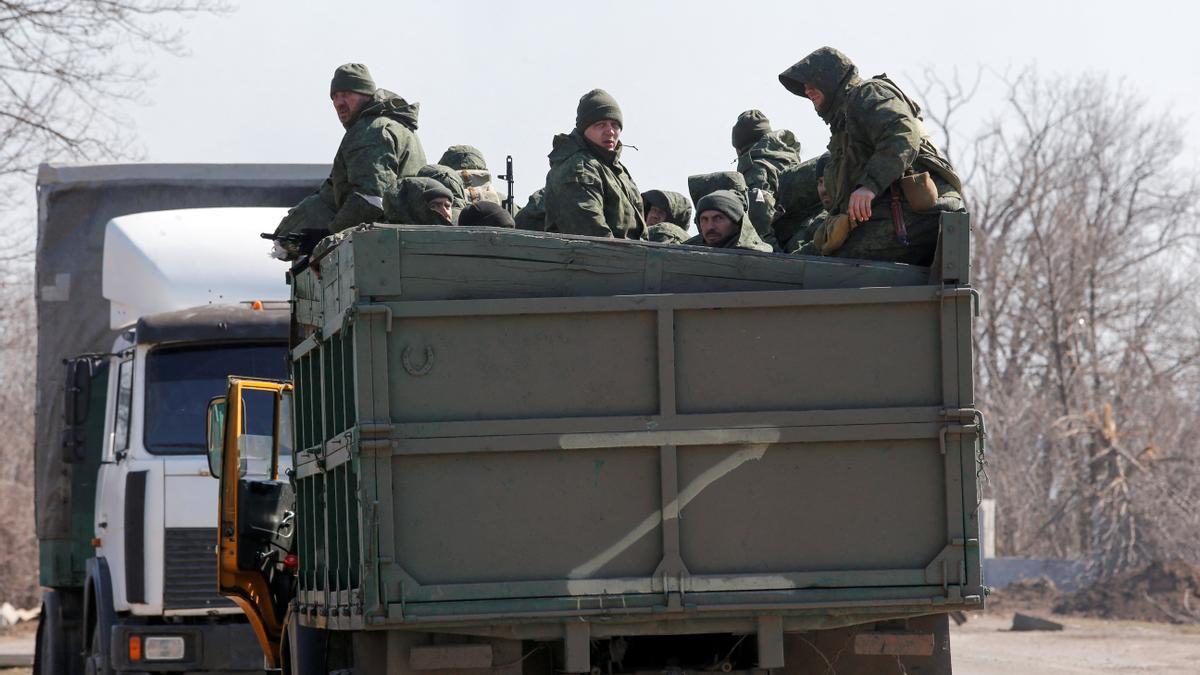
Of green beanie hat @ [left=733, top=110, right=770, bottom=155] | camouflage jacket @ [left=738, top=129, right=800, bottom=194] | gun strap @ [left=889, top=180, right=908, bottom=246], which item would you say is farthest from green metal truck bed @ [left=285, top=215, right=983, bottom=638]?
green beanie hat @ [left=733, top=110, right=770, bottom=155]

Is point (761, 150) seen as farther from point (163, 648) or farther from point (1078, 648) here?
point (1078, 648)

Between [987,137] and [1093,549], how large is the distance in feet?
40.3

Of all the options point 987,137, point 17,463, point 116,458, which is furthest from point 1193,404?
point 116,458

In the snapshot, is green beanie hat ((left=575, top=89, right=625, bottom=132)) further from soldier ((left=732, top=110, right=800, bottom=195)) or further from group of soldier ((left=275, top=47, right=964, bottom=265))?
soldier ((left=732, top=110, right=800, bottom=195))

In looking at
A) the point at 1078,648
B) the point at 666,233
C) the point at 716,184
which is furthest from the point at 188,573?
the point at 1078,648

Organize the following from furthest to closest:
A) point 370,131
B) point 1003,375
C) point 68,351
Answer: point 1003,375, point 68,351, point 370,131

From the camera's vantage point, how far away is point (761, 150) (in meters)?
12.3

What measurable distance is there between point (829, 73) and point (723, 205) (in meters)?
1.20

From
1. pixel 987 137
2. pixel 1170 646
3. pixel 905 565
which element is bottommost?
pixel 1170 646

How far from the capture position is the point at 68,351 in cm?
1305

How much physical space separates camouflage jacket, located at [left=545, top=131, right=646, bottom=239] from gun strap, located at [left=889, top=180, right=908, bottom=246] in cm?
171

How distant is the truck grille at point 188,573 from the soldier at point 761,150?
414 centimetres

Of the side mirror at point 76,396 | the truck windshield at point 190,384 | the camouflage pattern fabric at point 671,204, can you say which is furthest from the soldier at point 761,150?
the side mirror at point 76,396

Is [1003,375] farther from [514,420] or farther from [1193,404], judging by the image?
[514,420]
